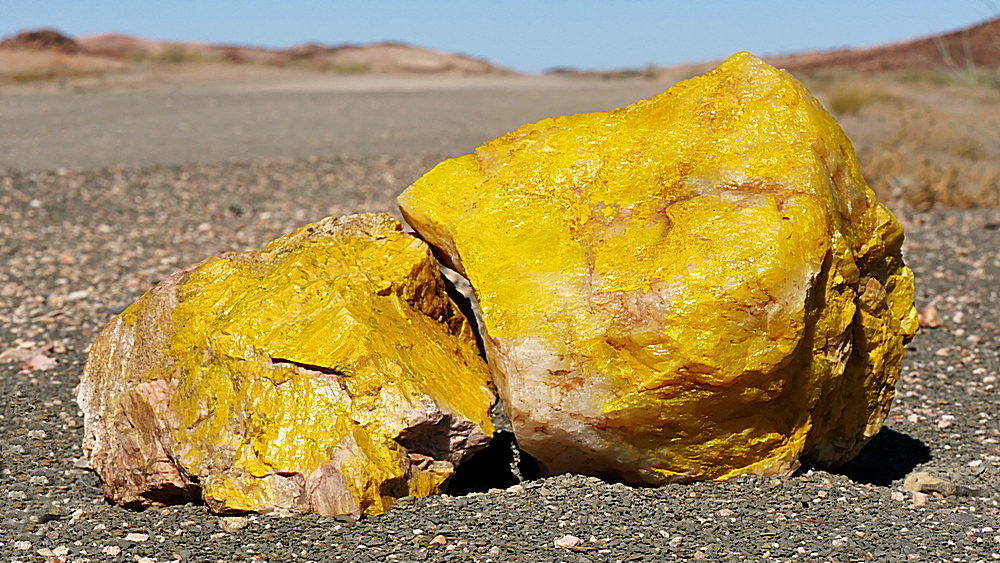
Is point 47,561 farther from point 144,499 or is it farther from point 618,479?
point 618,479

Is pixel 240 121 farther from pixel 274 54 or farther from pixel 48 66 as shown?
pixel 274 54

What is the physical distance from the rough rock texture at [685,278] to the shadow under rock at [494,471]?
0.34 m

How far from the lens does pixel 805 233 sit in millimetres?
3367

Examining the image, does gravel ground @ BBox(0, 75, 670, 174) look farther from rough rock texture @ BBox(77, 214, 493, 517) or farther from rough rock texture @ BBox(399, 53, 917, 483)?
rough rock texture @ BBox(399, 53, 917, 483)

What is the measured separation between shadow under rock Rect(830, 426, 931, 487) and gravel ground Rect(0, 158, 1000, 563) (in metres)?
0.01

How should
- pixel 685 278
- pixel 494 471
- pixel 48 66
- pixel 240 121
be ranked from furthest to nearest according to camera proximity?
pixel 48 66
pixel 240 121
pixel 494 471
pixel 685 278

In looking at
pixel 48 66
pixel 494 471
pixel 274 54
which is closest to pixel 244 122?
pixel 494 471

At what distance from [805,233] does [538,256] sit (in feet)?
3.24

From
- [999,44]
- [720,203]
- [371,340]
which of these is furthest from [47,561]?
[999,44]

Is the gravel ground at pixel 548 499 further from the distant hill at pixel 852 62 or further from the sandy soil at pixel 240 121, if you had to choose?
the distant hill at pixel 852 62

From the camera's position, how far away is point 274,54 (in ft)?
161

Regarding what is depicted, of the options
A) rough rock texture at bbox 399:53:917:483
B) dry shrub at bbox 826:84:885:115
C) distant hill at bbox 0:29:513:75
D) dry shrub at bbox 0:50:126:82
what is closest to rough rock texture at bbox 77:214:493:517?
rough rock texture at bbox 399:53:917:483

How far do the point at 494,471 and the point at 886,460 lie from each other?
196cm

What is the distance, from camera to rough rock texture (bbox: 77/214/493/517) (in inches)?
131
